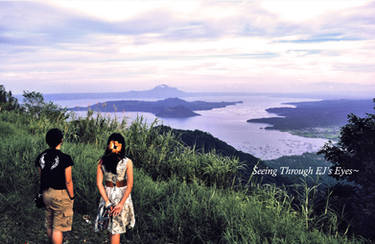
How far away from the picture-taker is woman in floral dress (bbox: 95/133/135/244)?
3.54 metres

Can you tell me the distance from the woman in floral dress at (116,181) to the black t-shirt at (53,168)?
43 centimetres

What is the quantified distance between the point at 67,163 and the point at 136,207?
1.74m

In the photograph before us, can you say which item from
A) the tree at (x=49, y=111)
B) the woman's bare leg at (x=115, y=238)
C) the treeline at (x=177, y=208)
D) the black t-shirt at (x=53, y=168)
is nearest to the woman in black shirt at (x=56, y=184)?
the black t-shirt at (x=53, y=168)

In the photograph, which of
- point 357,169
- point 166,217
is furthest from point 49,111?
point 357,169

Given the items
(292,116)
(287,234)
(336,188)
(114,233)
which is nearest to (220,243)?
(287,234)

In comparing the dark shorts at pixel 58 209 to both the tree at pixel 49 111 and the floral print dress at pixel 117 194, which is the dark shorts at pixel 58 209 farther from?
the tree at pixel 49 111

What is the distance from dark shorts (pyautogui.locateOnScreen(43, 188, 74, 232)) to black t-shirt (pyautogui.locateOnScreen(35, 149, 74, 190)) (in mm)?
87

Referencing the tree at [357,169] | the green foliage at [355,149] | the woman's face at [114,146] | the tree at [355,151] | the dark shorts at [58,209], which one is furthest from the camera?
the green foliage at [355,149]

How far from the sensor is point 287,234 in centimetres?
386

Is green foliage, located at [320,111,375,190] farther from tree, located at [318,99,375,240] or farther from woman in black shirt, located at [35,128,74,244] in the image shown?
woman in black shirt, located at [35,128,74,244]

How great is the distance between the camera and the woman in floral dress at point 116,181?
354 centimetres

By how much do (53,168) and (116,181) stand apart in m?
0.77

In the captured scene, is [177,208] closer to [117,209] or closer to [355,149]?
[117,209]

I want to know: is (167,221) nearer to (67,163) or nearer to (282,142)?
(67,163)
